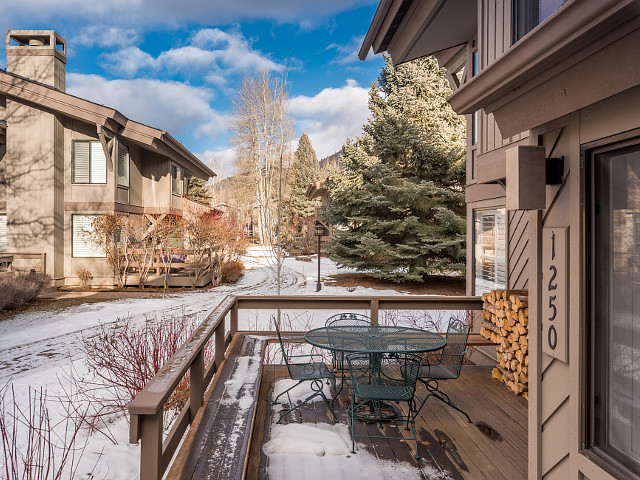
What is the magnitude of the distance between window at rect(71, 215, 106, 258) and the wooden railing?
960 cm

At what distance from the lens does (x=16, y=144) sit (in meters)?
12.6

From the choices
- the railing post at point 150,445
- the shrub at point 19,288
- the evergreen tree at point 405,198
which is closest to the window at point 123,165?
the shrub at point 19,288

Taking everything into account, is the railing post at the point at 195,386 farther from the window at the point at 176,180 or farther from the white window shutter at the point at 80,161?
the window at the point at 176,180

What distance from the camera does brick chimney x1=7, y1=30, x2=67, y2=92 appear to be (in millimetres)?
12945

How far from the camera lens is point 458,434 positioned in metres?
3.45

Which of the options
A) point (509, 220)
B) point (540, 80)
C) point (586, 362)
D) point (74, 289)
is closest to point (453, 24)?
point (509, 220)

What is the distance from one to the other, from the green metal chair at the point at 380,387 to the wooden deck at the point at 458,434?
13cm

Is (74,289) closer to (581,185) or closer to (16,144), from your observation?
(16,144)

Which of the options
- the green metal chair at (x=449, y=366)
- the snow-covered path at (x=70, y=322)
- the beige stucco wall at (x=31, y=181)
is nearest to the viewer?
the green metal chair at (x=449, y=366)

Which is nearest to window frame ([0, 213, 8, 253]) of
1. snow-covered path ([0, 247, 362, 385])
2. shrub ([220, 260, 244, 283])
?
snow-covered path ([0, 247, 362, 385])

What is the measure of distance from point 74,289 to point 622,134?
13.9 m

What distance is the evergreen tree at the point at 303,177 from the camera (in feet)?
124

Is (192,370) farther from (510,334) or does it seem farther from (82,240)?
(82,240)

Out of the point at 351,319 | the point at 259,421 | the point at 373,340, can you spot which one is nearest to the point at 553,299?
the point at 373,340
